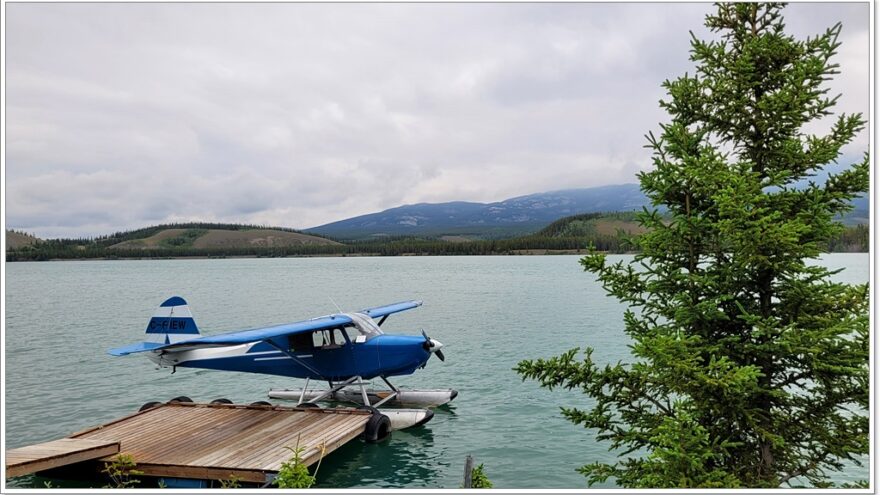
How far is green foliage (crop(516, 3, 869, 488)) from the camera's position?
538 cm

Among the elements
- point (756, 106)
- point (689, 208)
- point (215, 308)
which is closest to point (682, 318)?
point (689, 208)

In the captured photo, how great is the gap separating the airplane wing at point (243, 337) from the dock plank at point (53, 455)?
2508 mm

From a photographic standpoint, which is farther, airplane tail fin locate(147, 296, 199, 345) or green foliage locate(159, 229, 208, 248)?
green foliage locate(159, 229, 208, 248)

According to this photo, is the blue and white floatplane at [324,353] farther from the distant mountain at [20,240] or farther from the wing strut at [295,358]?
the distant mountain at [20,240]

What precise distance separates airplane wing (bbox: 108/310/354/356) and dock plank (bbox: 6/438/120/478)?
98.7 inches

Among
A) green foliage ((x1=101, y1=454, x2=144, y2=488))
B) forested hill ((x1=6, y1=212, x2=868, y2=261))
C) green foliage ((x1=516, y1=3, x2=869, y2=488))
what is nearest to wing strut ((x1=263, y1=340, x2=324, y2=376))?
green foliage ((x1=101, y1=454, x2=144, y2=488))

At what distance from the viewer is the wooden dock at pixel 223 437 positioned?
325 inches

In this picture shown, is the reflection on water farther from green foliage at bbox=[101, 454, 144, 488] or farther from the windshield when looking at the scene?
green foliage at bbox=[101, 454, 144, 488]

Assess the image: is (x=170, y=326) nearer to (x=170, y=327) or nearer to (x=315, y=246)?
(x=170, y=327)

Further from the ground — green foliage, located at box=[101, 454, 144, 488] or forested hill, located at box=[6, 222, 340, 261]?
forested hill, located at box=[6, 222, 340, 261]

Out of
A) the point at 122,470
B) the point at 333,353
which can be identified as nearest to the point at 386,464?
the point at 333,353

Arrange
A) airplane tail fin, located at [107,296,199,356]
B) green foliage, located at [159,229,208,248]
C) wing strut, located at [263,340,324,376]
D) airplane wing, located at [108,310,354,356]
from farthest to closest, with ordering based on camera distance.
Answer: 1. green foliage, located at [159,229,208,248]
2. airplane tail fin, located at [107,296,199,356]
3. wing strut, located at [263,340,324,376]
4. airplane wing, located at [108,310,354,356]

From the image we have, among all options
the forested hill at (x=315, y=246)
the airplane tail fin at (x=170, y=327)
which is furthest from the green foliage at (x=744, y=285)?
the forested hill at (x=315, y=246)

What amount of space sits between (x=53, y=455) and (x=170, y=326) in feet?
20.5
